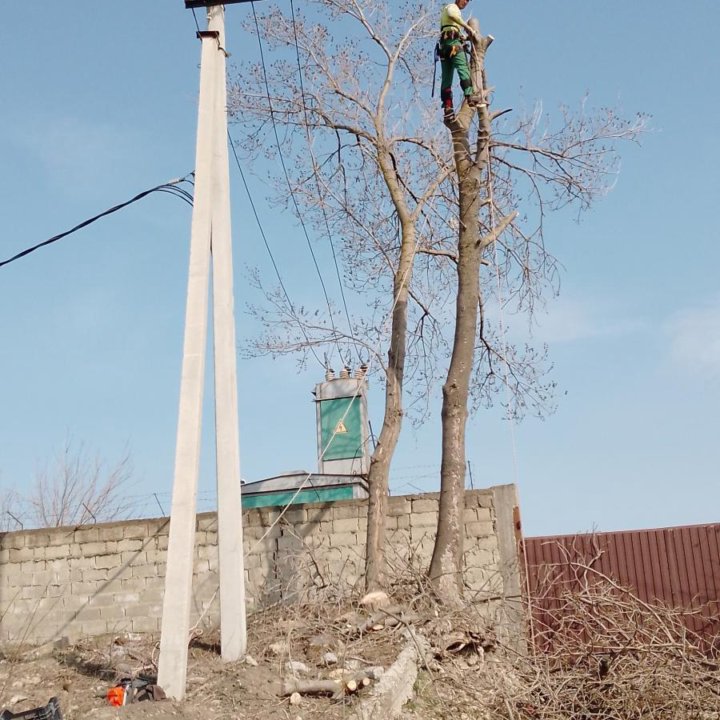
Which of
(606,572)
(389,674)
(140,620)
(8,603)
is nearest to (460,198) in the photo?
(606,572)

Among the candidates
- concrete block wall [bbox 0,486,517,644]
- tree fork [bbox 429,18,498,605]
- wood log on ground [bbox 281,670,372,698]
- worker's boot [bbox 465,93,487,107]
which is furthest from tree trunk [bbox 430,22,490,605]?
wood log on ground [bbox 281,670,372,698]

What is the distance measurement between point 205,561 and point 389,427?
2.98 m

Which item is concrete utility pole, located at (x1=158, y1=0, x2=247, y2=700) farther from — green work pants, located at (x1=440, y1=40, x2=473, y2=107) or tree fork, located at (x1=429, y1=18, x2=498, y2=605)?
green work pants, located at (x1=440, y1=40, x2=473, y2=107)

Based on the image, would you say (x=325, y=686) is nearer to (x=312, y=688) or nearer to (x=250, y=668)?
(x=312, y=688)

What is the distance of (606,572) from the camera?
11.6 metres

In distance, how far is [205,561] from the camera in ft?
39.8

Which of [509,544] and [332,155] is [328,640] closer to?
[509,544]

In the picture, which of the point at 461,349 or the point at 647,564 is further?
the point at 647,564

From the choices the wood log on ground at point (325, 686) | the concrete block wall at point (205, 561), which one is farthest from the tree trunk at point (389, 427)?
the wood log on ground at point (325, 686)

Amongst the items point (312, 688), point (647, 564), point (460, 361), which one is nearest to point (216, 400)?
point (312, 688)

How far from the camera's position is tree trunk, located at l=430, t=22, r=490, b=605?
34.1 ft

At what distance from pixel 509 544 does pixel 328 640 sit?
315 centimetres

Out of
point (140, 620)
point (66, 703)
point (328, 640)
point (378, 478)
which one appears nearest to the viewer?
point (66, 703)

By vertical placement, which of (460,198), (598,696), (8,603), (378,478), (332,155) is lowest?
(598,696)
